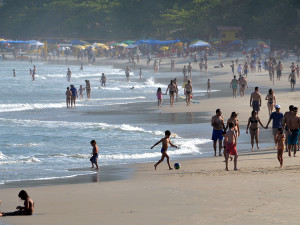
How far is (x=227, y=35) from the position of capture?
85.1 meters

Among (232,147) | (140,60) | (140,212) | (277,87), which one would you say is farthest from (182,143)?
(140,60)

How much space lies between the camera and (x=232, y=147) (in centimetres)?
1427

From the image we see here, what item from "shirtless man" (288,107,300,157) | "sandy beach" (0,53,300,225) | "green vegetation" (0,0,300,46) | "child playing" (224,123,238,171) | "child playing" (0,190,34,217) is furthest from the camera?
"green vegetation" (0,0,300,46)

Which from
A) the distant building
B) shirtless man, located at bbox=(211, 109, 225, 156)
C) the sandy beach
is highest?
the distant building

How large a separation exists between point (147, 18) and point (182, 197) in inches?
3963

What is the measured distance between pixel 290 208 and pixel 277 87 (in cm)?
2979

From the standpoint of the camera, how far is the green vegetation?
7431cm

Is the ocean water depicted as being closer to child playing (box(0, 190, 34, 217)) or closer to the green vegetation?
child playing (box(0, 190, 34, 217))

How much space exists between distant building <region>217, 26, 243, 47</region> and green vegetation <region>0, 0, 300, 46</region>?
1059mm

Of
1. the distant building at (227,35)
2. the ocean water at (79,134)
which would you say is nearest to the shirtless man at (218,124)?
the ocean water at (79,134)

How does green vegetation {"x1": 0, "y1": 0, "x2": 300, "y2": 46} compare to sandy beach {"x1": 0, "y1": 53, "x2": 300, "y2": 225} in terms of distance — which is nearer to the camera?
sandy beach {"x1": 0, "y1": 53, "x2": 300, "y2": 225}

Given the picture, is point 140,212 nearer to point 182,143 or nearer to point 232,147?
point 232,147

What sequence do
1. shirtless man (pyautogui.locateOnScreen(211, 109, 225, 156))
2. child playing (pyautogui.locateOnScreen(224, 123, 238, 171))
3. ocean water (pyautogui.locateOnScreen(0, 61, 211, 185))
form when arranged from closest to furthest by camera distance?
child playing (pyautogui.locateOnScreen(224, 123, 238, 171)) < shirtless man (pyautogui.locateOnScreen(211, 109, 225, 156)) < ocean water (pyautogui.locateOnScreen(0, 61, 211, 185))

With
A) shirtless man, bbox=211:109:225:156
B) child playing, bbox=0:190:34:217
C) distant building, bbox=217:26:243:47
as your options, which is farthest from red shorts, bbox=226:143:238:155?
distant building, bbox=217:26:243:47
